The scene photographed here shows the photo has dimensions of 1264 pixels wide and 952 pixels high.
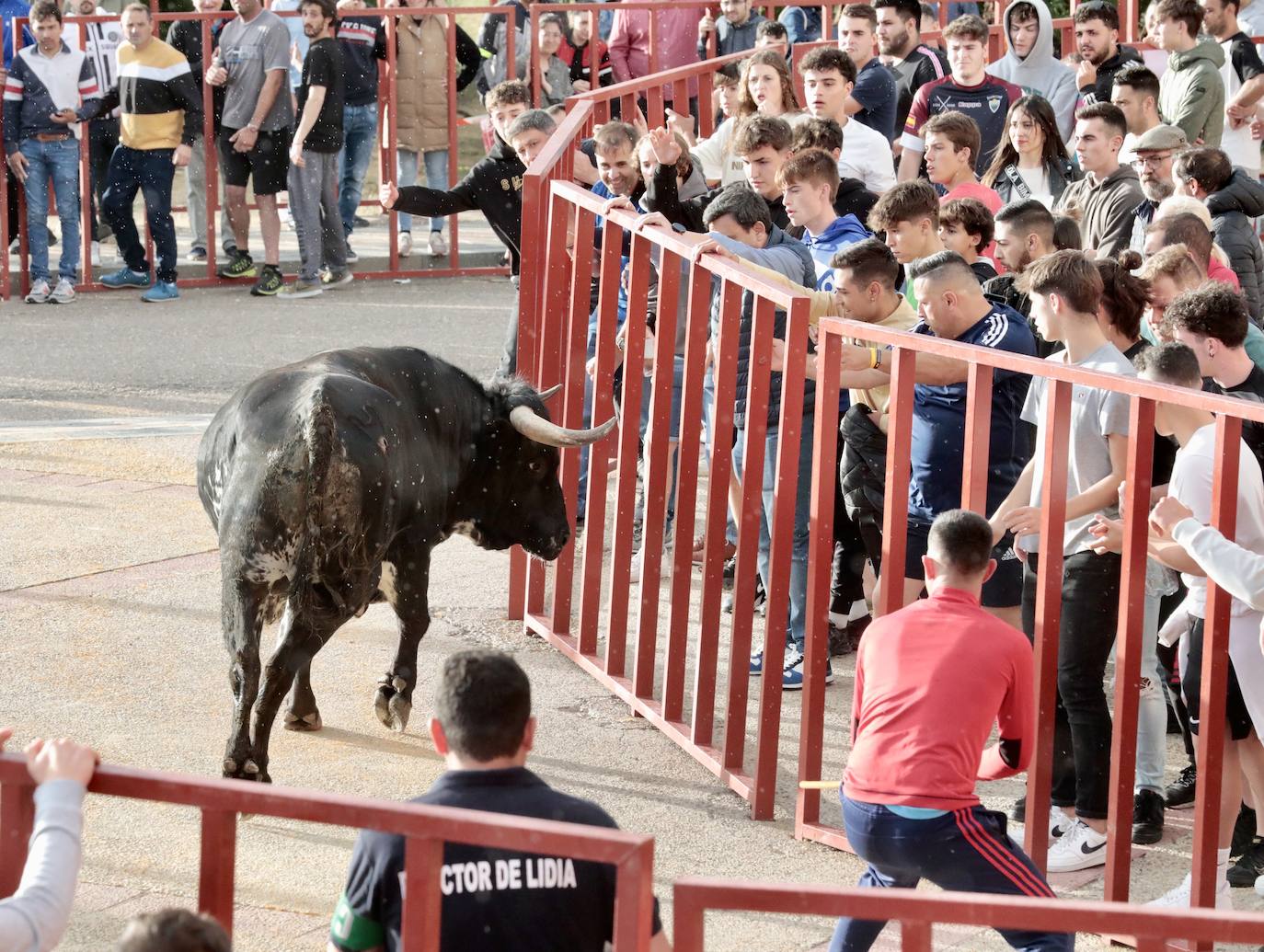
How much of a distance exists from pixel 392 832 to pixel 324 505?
284cm

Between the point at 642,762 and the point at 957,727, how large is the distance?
2.17 meters

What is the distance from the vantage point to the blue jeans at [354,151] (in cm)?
1441

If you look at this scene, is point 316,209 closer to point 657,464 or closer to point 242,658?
point 657,464

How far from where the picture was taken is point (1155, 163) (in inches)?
310

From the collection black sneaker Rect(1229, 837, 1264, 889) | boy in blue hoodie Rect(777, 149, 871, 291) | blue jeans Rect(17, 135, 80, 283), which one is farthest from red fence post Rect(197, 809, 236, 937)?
blue jeans Rect(17, 135, 80, 283)

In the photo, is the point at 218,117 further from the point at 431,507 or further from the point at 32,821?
the point at 32,821

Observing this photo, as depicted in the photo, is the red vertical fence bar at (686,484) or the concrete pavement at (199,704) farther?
the red vertical fence bar at (686,484)

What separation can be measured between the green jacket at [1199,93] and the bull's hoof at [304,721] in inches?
237

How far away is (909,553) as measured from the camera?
231 inches

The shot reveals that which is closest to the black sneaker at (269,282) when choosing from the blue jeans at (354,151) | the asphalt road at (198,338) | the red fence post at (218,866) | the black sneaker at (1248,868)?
the asphalt road at (198,338)

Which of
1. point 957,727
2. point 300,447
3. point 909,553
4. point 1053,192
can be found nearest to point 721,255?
point 909,553

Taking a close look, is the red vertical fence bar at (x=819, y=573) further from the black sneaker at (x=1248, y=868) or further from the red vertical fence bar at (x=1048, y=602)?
the black sneaker at (x=1248, y=868)

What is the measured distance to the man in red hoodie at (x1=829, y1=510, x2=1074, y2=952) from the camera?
388 centimetres

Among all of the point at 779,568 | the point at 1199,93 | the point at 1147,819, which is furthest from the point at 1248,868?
the point at 1199,93
